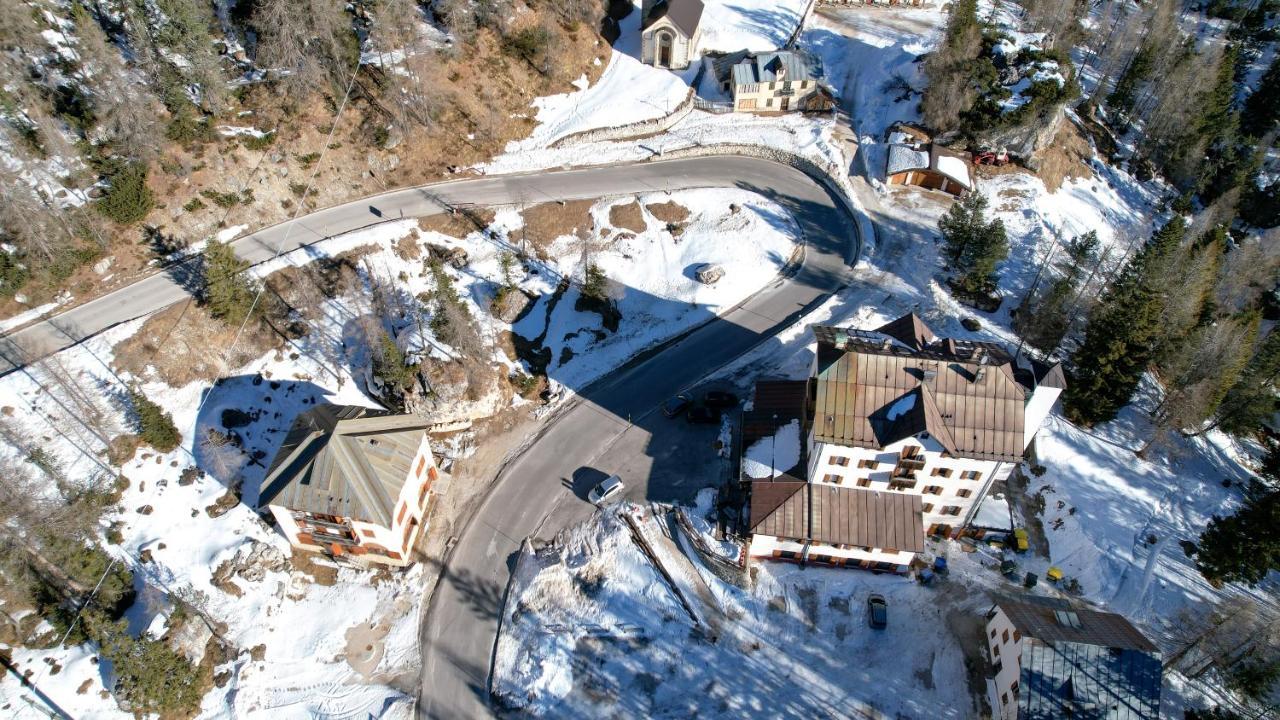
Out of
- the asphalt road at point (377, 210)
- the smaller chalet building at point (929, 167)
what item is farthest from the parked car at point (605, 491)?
the smaller chalet building at point (929, 167)

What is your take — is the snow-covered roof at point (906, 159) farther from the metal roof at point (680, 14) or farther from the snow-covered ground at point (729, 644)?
the snow-covered ground at point (729, 644)

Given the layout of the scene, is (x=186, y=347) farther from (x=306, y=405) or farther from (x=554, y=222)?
(x=554, y=222)

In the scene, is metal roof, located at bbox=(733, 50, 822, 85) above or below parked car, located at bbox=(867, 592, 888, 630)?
above

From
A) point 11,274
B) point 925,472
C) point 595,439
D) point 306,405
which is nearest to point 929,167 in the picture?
point 925,472

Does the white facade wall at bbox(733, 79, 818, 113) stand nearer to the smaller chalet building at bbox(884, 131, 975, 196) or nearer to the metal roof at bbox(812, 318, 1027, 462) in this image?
the smaller chalet building at bbox(884, 131, 975, 196)

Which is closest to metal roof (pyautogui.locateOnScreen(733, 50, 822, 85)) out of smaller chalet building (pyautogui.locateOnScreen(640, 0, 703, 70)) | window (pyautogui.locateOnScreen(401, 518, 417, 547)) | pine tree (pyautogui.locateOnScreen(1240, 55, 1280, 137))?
smaller chalet building (pyautogui.locateOnScreen(640, 0, 703, 70))

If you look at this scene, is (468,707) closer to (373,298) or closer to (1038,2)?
(373,298)
